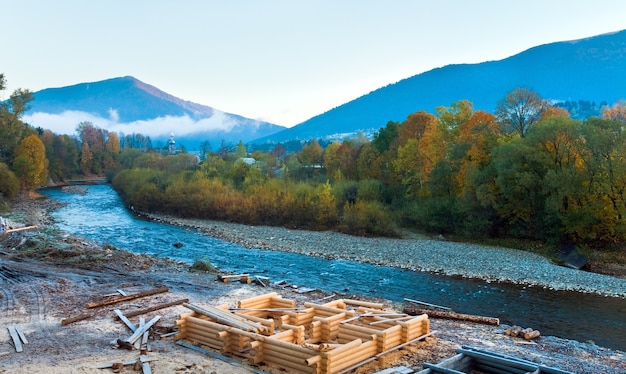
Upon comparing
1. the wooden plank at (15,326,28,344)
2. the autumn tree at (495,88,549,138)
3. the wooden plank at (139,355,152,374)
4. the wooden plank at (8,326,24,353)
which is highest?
the autumn tree at (495,88,549,138)

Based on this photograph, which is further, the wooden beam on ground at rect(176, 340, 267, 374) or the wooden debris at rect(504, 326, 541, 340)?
the wooden debris at rect(504, 326, 541, 340)

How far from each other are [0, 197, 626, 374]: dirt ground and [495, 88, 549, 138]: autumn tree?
88.0 ft

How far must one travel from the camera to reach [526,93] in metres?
42.4

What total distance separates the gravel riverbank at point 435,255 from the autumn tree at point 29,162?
37.8m

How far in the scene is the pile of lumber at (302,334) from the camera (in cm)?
1324

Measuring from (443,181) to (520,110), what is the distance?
8.83 m

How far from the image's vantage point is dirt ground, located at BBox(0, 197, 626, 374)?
A: 13812mm

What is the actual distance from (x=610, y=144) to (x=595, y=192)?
3.39 m

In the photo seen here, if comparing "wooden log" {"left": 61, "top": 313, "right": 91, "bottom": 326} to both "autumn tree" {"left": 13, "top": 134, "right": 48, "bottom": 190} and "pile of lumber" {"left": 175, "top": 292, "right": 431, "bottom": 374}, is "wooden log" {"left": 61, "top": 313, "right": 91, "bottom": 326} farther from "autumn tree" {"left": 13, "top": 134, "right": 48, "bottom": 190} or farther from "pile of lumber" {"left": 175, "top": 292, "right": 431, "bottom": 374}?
"autumn tree" {"left": 13, "top": 134, "right": 48, "bottom": 190}

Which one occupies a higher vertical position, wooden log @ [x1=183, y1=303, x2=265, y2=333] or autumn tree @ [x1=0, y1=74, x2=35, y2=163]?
autumn tree @ [x1=0, y1=74, x2=35, y2=163]

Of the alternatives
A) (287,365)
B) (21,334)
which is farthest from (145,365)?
(21,334)

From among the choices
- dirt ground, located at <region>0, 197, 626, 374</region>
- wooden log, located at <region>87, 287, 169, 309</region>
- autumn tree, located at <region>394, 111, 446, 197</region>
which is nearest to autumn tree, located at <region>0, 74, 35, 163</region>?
dirt ground, located at <region>0, 197, 626, 374</region>

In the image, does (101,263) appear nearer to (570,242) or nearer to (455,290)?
(455,290)

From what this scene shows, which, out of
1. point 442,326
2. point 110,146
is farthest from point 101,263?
point 110,146
